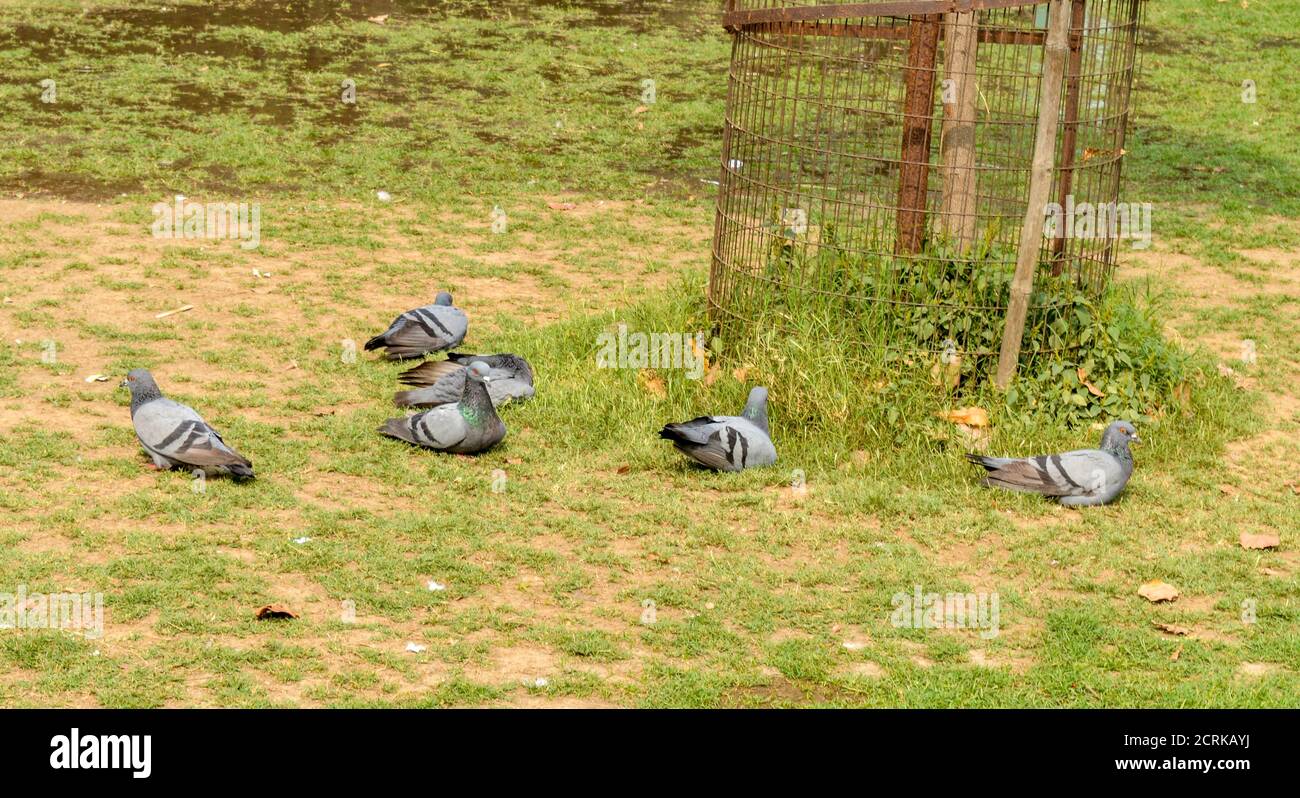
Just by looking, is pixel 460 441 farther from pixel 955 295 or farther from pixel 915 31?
pixel 915 31

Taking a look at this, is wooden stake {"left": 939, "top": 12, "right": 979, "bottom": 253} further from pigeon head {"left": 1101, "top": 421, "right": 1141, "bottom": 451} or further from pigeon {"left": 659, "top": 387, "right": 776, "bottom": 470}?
pigeon {"left": 659, "top": 387, "right": 776, "bottom": 470}

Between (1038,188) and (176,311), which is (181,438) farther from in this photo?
(1038,188)

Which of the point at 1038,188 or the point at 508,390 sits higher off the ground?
the point at 1038,188

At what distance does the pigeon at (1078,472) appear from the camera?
7.04 meters

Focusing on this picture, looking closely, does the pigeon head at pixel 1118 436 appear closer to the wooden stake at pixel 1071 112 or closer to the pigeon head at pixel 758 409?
the wooden stake at pixel 1071 112

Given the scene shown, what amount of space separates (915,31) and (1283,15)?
1443 cm

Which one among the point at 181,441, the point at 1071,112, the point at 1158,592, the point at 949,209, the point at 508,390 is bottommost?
the point at 1158,592

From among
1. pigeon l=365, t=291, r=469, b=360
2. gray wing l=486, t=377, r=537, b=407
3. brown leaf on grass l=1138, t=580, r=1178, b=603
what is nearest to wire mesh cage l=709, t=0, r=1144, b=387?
gray wing l=486, t=377, r=537, b=407

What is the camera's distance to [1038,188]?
25.1 ft

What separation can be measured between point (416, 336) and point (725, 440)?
2.46 metres

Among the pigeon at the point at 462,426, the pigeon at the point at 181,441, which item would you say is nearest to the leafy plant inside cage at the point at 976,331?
the pigeon at the point at 462,426

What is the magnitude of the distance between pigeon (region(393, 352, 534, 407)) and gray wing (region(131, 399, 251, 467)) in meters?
1.28

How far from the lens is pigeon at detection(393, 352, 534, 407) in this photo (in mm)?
8008

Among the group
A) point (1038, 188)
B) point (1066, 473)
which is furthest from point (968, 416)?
point (1038, 188)
